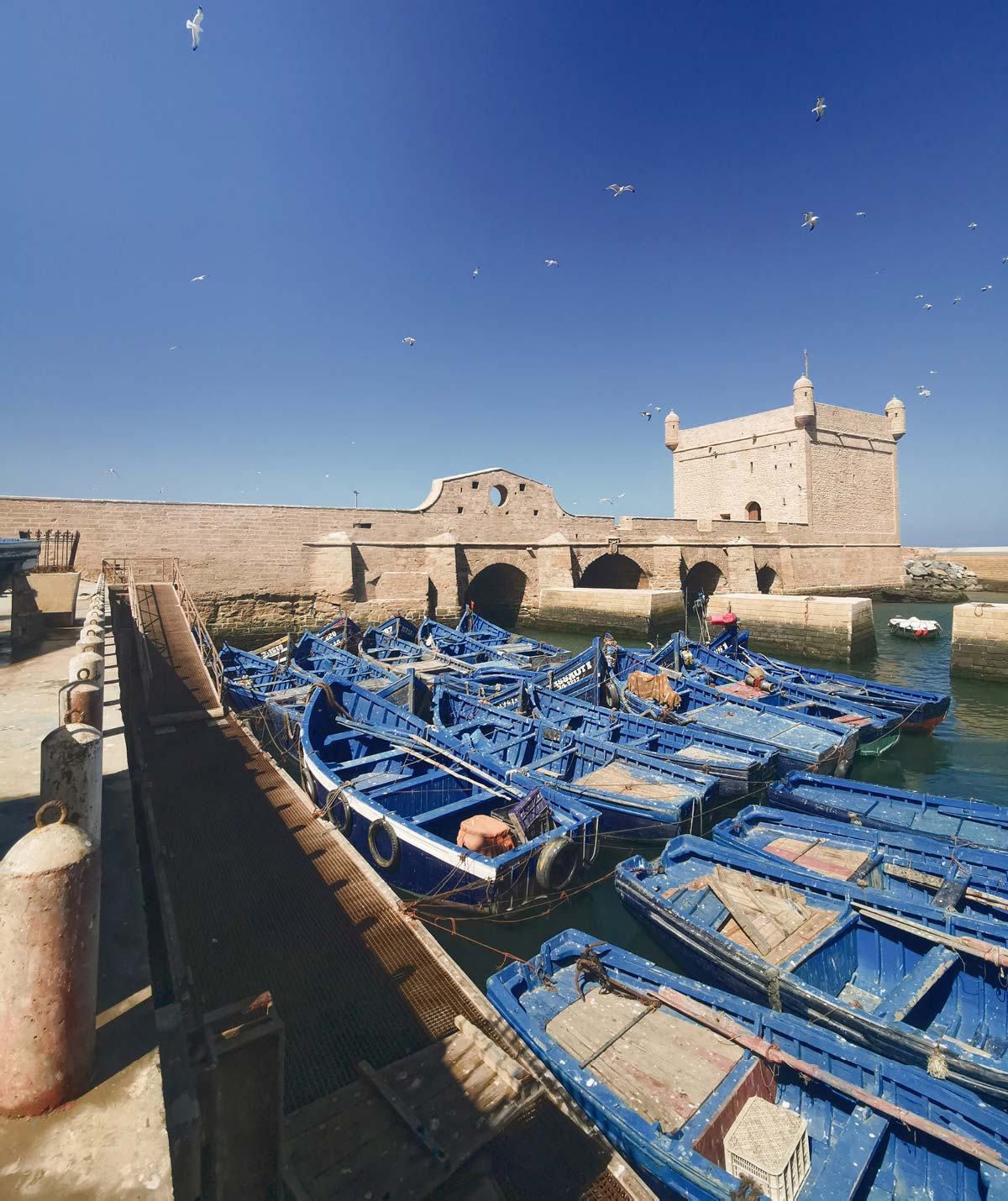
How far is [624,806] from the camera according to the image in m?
8.45

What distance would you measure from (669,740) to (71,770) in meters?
9.67

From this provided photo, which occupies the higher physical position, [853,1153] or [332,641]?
[332,641]

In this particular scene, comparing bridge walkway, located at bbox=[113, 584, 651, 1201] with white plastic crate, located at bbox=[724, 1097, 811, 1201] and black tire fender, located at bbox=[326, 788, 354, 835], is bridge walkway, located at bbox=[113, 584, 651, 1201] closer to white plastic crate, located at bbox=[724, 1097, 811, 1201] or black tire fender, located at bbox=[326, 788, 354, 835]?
black tire fender, located at bbox=[326, 788, 354, 835]

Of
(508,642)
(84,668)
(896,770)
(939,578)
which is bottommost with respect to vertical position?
(896,770)

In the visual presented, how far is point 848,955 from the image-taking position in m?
5.76

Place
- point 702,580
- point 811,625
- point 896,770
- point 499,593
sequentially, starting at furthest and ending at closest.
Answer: point 702,580 → point 499,593 → point 811,625 → point 896,770

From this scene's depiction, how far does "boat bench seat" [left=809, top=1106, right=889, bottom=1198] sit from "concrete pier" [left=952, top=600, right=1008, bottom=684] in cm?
2001

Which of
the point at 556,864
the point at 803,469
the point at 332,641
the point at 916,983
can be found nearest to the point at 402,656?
the point at 332,641

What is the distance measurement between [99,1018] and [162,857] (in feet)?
15.6

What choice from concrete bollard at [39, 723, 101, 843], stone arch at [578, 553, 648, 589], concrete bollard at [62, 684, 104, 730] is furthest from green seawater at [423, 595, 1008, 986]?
stone arch at [578, 553, 648, 589]

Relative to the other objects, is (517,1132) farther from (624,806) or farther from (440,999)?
(624,806)

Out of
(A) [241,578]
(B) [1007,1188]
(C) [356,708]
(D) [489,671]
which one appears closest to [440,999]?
(B) [1007,1188]

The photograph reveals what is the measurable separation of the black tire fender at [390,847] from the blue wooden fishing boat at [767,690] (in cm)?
877

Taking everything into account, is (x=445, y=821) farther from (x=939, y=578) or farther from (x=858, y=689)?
(x=939, y=578)
